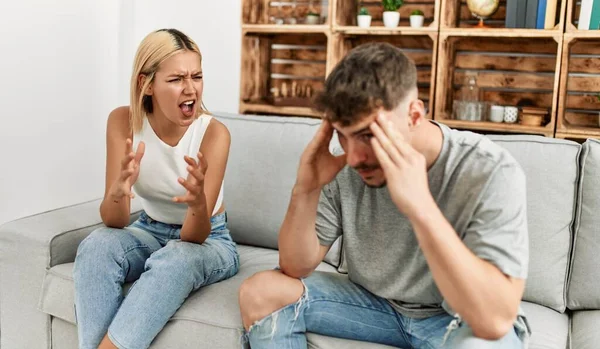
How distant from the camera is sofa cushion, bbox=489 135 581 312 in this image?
1.94 m

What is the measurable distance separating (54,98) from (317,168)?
196 cm

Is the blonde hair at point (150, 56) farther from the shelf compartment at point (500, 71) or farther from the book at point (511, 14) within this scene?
the book at point (511, 14)

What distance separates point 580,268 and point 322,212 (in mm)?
791

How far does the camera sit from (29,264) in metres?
2.08

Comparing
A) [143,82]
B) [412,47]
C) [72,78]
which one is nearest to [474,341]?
[143,82]

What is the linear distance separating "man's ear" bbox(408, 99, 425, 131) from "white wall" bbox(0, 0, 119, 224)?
6.84 ft

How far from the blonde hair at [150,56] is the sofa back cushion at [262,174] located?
1.29 feet

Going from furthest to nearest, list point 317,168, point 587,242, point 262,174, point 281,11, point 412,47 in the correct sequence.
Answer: point 281,11 < point 412,47 < point 262,174 < point 587,242 < point 317,168

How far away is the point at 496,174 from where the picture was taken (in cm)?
141

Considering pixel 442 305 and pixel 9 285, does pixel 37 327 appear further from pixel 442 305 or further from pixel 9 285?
pixel 442 305

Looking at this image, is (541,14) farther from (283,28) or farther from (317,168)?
(317,168)

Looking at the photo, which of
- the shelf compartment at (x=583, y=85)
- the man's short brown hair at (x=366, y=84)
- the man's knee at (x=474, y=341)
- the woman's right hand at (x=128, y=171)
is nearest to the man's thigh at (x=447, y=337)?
the man's knee at (x=474, y=341)

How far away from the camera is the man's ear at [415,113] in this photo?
140cm

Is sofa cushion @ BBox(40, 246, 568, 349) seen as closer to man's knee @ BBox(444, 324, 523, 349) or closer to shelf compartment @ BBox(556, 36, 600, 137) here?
man's knee @ BBox(444, 324, 523, 349)
